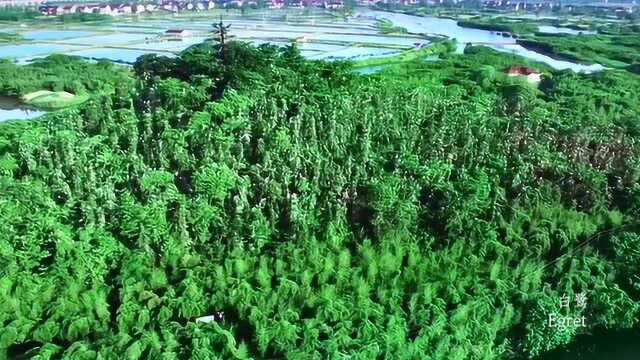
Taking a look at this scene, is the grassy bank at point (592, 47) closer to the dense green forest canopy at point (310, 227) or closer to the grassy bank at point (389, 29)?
the grassy bank at point (389, 29)

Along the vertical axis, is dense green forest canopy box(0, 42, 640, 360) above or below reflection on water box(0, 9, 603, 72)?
below

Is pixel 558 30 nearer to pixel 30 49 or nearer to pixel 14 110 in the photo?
pixel 30 49

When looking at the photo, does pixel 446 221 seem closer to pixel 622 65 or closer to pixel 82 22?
pixel 622 65

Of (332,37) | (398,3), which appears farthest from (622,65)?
(398,3)

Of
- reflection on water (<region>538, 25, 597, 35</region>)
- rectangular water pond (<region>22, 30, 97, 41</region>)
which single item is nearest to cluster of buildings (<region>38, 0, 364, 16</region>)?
rectangular water pond (<region>22, 30, 97, 41</region>)

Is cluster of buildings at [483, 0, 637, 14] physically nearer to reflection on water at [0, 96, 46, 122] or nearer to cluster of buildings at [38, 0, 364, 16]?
cluster of buildings at [38, 0, 364, 16]
